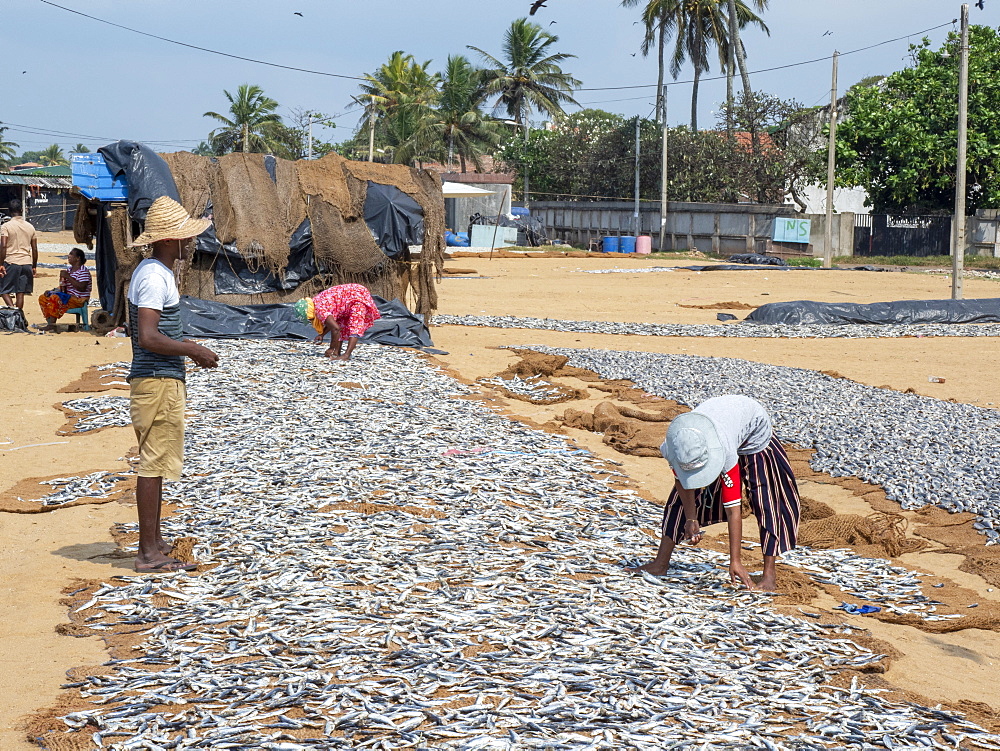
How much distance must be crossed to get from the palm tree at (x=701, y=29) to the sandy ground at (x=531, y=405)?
22.6m

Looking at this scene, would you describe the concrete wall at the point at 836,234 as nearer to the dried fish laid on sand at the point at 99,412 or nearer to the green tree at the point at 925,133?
the green tree at the point at 925,133

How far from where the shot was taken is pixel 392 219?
16.7 metres

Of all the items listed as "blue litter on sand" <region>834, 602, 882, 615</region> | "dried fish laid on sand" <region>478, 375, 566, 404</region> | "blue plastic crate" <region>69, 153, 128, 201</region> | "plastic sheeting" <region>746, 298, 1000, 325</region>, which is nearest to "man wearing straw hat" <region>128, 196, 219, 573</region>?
"blue litter on sand" <region>834, 602, 882, 615</region>

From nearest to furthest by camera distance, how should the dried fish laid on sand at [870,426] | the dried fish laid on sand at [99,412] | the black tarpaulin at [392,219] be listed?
the dried fish laid on sand at [870,426] → the dried fish laid on sand at [99,412] → the black tarpaulin at [392,219]

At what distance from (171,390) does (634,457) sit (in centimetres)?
476

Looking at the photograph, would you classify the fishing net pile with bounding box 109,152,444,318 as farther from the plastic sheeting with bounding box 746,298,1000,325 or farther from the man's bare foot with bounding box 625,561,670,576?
the man's bare foot with bounding box 625,561,670,576

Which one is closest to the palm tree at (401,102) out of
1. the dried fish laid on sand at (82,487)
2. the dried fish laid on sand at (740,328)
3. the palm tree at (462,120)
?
the palm tree at (462,120)

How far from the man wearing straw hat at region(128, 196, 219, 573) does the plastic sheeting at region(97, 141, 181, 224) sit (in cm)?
1027

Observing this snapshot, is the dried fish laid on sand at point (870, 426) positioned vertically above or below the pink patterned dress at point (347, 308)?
below

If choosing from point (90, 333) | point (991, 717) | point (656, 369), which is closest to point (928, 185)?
point (656, 369)

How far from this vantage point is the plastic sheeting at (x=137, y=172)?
15.1 metres

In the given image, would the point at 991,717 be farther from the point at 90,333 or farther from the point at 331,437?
the point at 90,333

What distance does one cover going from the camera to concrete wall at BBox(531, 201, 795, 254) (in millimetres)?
42031

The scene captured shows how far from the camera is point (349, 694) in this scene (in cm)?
388
